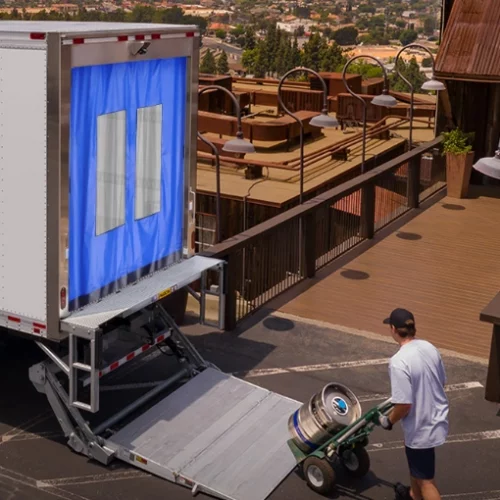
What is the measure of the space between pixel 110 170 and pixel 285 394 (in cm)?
286

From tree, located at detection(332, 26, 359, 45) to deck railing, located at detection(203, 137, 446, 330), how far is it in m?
165

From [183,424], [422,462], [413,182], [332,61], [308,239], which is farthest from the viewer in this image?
[332,61]

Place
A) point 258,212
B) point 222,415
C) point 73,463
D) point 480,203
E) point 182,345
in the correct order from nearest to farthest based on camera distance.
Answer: point 73,463 → point 222,415 → point 182,345 → point 480,203 → point 258,212

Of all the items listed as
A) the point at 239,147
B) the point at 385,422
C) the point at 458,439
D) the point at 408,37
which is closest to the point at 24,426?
the point at 385,422

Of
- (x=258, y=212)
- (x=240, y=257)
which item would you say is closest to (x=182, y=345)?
(x=240, y=257)

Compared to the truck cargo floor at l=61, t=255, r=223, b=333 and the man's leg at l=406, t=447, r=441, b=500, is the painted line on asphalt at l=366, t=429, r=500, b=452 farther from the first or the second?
the truck cargo floor at l=61, t=255, r=223, b=333

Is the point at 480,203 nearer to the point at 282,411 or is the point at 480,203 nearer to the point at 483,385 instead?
the point at 483,385

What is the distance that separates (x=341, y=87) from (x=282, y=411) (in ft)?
82.7

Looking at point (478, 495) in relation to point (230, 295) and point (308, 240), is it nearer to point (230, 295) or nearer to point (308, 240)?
point (230, 295)

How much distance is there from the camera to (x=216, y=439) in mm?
7703

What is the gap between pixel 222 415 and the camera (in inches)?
319

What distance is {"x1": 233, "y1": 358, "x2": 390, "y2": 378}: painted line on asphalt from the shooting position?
371 inches

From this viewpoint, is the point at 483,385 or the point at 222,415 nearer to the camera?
the point at 222,415

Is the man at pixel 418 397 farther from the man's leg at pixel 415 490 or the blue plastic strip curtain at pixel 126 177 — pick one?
the blue plastic strip curtain at pixel 126 177
